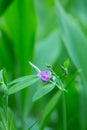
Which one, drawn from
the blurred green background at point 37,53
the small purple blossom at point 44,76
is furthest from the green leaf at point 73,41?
the small purple blossom at point 44,76

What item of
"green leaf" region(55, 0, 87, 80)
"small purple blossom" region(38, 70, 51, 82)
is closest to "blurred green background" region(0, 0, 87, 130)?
"green leaf" region(55, 0, 87, 80)

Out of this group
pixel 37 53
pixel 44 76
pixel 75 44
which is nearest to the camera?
pixel 44 76

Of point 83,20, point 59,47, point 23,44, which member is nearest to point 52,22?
point 83,20

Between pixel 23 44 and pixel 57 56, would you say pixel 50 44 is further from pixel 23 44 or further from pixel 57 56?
pixel 23 44

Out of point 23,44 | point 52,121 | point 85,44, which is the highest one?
point 23,44

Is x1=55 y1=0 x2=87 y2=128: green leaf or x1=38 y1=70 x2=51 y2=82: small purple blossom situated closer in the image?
x1=38 y1=70 x2=51 y2=82: small purple blossom

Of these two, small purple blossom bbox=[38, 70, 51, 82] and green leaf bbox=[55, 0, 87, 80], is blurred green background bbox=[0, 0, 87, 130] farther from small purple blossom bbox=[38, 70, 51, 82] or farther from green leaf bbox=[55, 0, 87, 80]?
small purple blossom bbox=[38, 70, 51, 82]

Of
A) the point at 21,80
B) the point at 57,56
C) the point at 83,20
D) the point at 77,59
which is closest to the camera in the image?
the point at 21,80

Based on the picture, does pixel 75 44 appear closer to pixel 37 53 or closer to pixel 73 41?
pixel 73 41

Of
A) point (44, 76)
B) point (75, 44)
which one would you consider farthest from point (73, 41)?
point (44, 76)

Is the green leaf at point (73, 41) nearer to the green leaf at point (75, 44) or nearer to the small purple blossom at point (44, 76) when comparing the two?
the green leaf at point (75, 44)

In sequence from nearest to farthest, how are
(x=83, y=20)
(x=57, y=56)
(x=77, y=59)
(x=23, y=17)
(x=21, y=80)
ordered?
(x=21, y=80), (x=77, y=59), (x=23, y=17), (x=57, y=56), (x=83, y=20)
